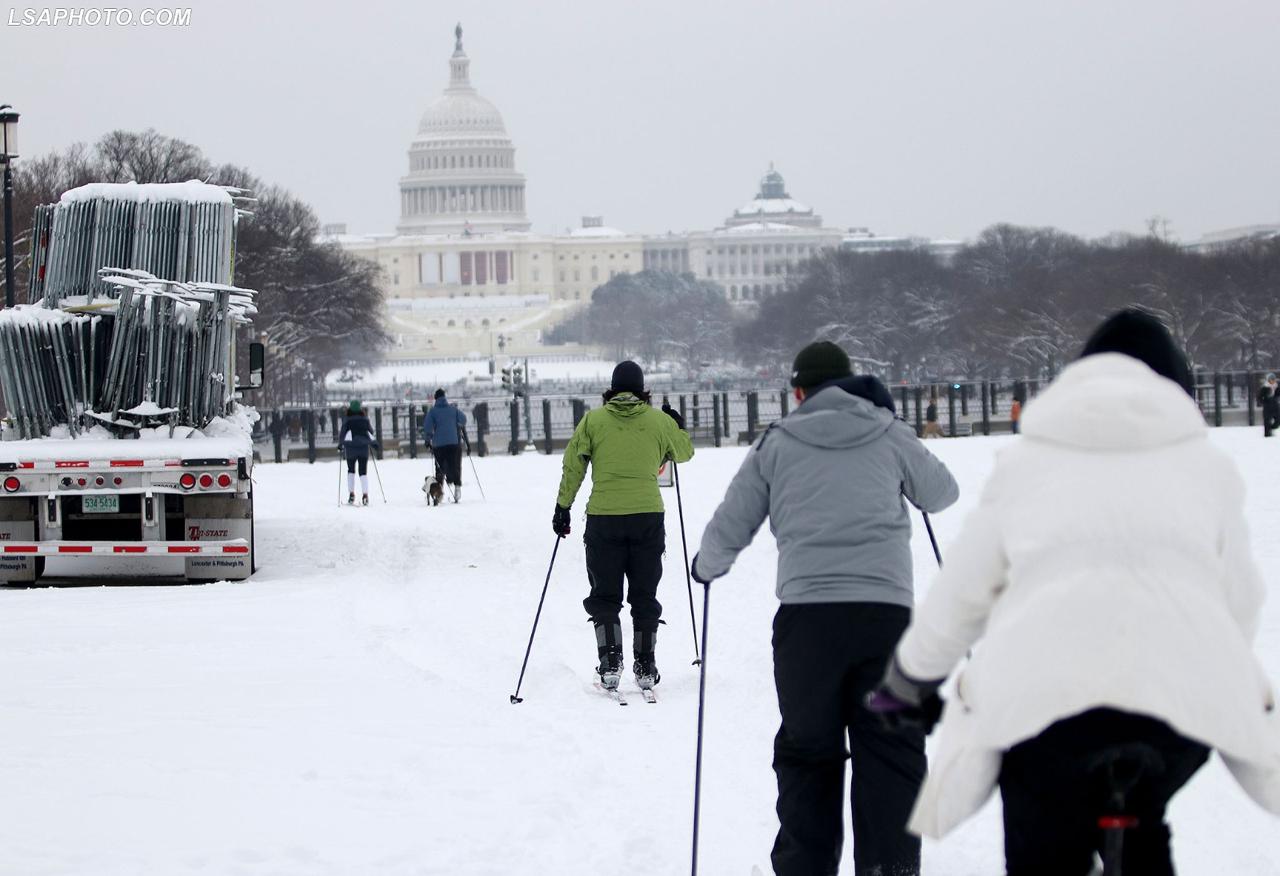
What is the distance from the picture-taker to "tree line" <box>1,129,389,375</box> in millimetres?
51500

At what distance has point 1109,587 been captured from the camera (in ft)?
11.3

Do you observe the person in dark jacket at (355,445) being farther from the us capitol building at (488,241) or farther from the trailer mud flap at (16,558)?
the us capitol building at (488,241)

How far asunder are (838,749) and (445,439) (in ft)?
55.5

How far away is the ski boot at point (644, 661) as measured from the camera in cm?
938

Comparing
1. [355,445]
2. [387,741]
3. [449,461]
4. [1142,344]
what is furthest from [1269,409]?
[1142,344]

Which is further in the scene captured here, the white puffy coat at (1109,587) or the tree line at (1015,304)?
the tree line at (1015,304)

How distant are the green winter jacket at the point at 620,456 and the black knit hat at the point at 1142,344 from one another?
5.44 meters

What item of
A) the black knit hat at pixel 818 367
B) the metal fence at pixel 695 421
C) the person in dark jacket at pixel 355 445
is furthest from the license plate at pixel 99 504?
the metal fence at pixel 695 421

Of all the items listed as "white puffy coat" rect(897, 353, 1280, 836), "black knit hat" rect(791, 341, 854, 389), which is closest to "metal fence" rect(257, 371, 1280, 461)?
"black knit hat" rect(791, 341, 854, 389)

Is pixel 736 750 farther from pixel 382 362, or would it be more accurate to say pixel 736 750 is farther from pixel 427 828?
pixel 382 362

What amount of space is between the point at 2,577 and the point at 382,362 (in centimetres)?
11747

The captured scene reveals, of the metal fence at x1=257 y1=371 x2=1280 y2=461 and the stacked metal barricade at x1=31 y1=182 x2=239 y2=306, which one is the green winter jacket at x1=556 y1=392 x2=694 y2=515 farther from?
the metal fence at x1=257 y1=371 x2=1280 y2=461

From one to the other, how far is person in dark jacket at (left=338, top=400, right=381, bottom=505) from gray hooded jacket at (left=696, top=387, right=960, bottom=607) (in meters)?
17.1

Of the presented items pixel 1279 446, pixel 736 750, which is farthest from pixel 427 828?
pixel 1279 446
